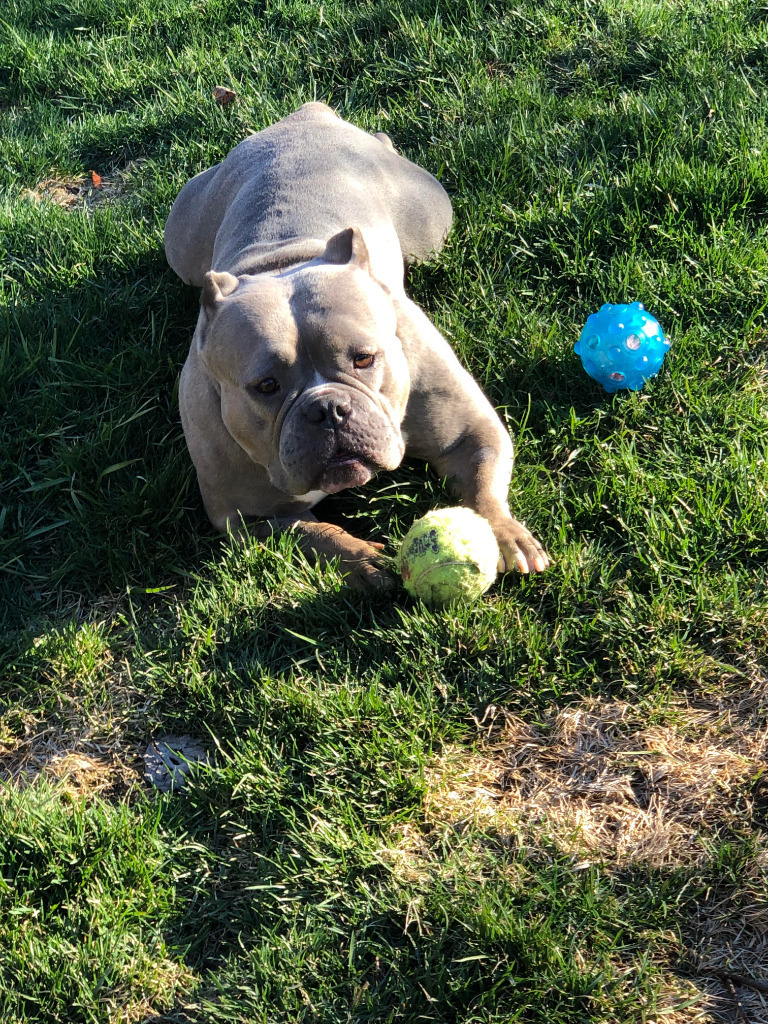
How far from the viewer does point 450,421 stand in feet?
13.1

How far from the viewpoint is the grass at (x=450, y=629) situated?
277 centimetres

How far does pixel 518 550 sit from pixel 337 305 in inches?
41.6

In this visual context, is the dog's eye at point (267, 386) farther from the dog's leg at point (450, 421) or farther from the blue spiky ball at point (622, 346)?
A: the blue spiky ball at point (622, 346)

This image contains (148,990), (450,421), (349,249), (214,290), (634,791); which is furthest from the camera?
(450,421)

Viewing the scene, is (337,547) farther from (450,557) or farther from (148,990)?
(148,990)

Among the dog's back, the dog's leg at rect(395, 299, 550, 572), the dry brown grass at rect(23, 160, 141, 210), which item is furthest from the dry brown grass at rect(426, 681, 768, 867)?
the dry brown grass at rect(23, 160, 141, 210)

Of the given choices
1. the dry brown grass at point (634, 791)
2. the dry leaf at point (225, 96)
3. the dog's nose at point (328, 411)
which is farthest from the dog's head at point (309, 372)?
the dry leaf at point (225, 96)

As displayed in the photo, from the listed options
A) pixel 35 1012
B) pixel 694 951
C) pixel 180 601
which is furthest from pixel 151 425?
pixel 694 951

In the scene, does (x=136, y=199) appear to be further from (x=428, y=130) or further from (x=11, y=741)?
(x=11, y=741)

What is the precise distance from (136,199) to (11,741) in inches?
130

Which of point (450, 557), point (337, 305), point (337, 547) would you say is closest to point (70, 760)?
point (337, 547)

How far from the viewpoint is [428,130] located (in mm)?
5621

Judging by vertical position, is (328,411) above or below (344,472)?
above

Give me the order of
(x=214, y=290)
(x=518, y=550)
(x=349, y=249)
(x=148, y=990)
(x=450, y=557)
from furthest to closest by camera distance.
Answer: (x=349, y=249) < (x=214, y=290) < (x=518, y=550) < (x=450, y=557) < (x=148, y=990)
